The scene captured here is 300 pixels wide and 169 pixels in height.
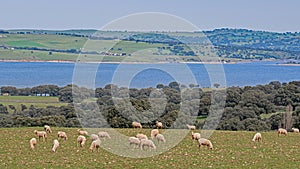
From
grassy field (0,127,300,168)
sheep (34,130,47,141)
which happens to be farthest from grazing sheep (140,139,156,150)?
sheep (34,130,47,141)

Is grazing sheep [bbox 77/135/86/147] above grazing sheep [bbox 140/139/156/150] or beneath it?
beneath

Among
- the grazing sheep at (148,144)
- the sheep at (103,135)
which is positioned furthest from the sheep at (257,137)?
the sheep at (103,135)

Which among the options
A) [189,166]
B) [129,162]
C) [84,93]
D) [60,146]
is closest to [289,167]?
[189,166]

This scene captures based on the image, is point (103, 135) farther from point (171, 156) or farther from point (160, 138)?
point (171, 156)

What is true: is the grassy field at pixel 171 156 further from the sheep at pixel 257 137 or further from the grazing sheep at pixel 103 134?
the grazing sheep at pixel 103 134

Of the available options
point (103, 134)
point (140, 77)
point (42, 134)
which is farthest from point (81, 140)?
point (140, 77)

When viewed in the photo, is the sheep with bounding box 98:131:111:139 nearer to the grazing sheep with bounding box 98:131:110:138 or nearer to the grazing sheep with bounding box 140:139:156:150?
the grazing sheep with bounding box 98:131:110:138

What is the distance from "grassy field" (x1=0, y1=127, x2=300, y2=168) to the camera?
19.8m

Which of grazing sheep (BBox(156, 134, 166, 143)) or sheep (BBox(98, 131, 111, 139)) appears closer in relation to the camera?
grazing sheep (BBox(156, 134, 166, 143))

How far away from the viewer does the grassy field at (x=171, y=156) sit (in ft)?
64.8

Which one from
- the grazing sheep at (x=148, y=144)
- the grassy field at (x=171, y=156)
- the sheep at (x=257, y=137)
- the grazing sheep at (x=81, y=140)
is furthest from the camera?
the sheep at (x=257, y=137)

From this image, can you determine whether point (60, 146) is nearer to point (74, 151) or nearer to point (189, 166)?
point (74, 151)

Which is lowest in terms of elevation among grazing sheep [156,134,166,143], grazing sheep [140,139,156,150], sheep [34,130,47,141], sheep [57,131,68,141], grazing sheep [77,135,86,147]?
sheep [34,130,47,141]

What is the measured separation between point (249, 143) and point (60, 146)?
986 cm
